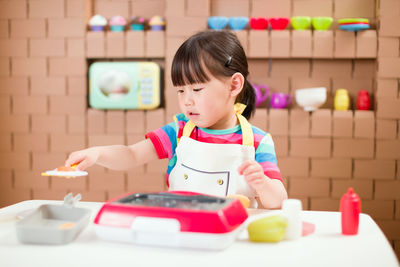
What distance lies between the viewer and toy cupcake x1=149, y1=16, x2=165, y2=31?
246 cm

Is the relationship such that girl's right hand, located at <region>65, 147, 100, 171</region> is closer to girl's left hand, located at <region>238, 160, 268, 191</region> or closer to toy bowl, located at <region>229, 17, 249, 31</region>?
girl's left hand, located at <region>238, 160, 268, 191</region>

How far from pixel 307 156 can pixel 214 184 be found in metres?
1.23

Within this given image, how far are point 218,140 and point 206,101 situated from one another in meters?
0.17

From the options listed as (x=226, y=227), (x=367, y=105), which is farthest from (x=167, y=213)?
(x=367, y=105)

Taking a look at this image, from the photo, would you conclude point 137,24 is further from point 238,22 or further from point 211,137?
point 211,137

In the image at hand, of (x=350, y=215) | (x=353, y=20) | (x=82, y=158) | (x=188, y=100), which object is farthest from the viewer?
(x=353, y=20)

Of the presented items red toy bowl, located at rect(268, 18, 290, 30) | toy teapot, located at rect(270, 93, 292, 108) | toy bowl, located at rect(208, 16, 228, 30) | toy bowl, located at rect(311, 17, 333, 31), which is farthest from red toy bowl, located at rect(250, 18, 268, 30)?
toy teapot, located at rect(270, 93, 292, 108)

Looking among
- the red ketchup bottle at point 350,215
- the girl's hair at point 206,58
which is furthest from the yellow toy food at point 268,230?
the girl's hair at point 206,58

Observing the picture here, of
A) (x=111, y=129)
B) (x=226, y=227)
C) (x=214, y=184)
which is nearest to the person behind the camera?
(x=226, y=227)

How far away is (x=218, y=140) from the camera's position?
1369mm

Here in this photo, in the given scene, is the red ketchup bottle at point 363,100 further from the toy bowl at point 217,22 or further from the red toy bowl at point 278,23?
the toy bowl at point 217,22

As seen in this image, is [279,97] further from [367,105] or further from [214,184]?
[214,184]

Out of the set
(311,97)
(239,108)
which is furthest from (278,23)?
(239,108)

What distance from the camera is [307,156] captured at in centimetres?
240
